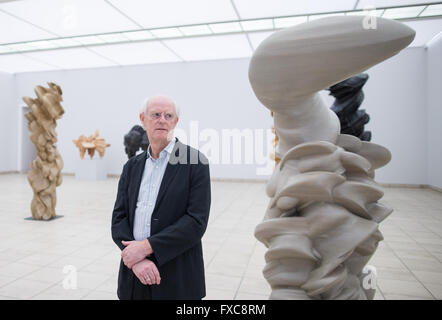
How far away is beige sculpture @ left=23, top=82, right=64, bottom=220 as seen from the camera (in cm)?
458

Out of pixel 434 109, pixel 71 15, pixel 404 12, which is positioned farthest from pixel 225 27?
pixel 434 109

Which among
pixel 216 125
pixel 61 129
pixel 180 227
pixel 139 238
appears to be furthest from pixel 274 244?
→ pixel 61 129

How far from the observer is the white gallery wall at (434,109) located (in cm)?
727

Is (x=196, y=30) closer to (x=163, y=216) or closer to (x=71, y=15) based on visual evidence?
(x=71, y=15)

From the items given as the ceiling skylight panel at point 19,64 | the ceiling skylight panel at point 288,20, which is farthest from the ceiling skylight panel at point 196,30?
the ceiling skylight panel at point 19,64

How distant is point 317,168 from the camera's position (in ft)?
2.23

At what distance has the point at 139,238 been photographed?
1.26 m

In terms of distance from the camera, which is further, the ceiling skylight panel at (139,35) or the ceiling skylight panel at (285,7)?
the ceiling skylight panel at (139,35)

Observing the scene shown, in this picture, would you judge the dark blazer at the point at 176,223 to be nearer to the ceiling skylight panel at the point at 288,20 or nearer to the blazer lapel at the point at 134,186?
the blazer lapel at the point at 134,186

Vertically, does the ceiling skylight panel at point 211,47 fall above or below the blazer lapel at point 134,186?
above

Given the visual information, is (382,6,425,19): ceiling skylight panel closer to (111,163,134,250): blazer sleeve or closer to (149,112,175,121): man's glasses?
(149,112,175,121): man's glasses

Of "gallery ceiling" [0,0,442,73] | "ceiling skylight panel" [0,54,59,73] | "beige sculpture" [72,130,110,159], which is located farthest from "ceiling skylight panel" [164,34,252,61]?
"ceiling skylight panel" [0,54,59,73]

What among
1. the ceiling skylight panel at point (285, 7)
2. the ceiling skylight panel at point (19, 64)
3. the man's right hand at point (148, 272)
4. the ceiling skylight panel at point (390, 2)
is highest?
the ceiling skylight panel at point (19, 64)

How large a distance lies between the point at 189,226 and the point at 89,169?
31.2ft
